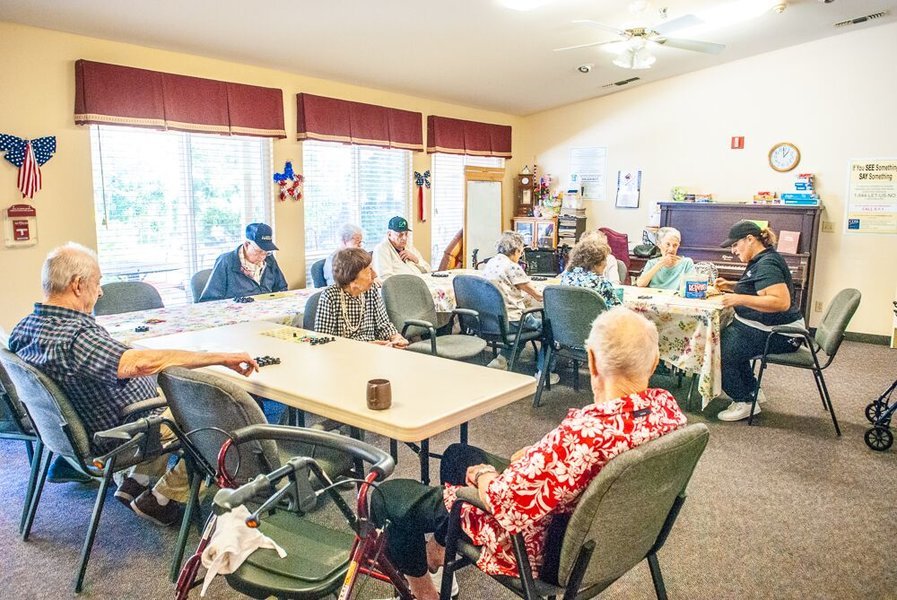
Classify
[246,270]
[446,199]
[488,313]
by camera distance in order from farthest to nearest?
[446,199]
[246,270]
[488,313]

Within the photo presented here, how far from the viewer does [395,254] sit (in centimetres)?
533

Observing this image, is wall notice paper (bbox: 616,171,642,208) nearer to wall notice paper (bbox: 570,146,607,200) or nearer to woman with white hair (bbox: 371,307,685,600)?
wall notice paper (bbox: 570,146,607,200)

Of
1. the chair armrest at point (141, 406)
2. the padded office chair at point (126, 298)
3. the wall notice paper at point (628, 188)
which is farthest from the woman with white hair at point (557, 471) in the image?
the wall notice paper at point (628, 188)

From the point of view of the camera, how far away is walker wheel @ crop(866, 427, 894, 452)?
11.4 feet

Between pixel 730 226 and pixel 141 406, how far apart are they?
19.5 feet

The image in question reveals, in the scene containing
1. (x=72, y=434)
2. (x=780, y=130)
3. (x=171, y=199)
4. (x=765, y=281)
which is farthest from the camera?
(x=780, y=130)

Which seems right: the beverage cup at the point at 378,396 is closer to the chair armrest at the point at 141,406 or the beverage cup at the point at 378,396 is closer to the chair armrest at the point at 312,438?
the chair armrest at the point at 312,438

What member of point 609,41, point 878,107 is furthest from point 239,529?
point 878,107

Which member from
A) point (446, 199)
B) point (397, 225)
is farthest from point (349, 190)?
point (446, 199)

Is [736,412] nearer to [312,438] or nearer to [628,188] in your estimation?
[312,438]

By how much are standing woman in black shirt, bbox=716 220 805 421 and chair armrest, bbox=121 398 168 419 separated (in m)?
3.12

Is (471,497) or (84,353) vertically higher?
(84,353)

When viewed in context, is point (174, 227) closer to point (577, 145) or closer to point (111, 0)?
point (111, 0)

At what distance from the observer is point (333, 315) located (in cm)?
321
